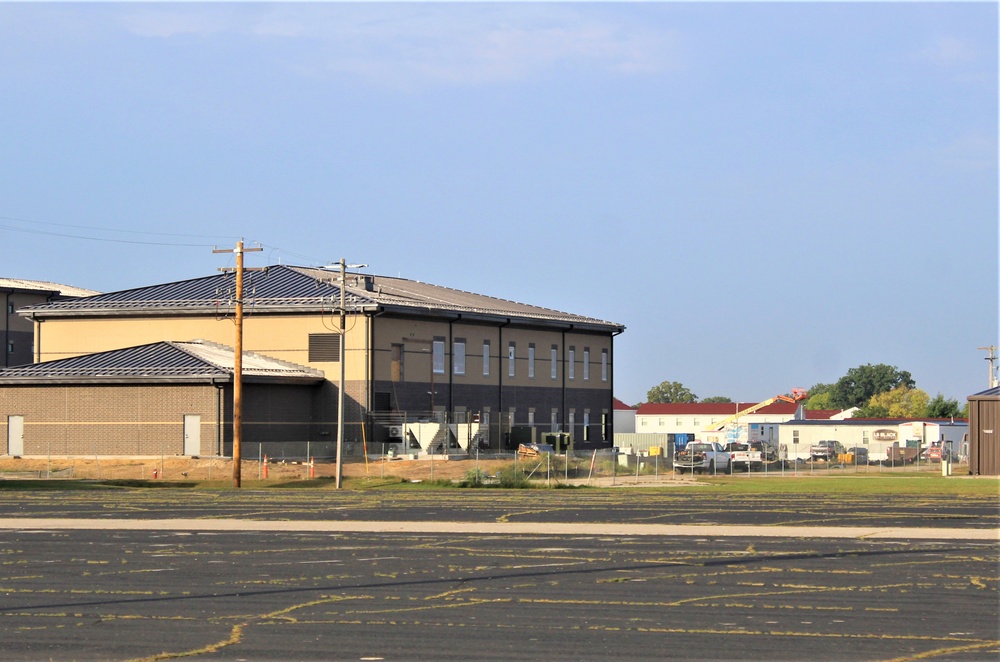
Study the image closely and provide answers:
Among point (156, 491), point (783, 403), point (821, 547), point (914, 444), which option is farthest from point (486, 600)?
point (783, 403)

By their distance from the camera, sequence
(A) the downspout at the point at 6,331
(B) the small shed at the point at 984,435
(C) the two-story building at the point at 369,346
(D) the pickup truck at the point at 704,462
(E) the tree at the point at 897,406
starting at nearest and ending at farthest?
(B) the small shed at the point at 984,435 → (D) the pickup truck at the point at 704,462 → (C) the two-story building at the point at 369,346 → (A) the downspout at the point at 6,331 → (E) the tree at the point at 897,406

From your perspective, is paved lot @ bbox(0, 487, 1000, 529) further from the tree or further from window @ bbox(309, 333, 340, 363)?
the tree

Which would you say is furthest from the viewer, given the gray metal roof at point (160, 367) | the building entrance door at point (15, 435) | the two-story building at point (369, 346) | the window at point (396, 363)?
the window at point (396, 363)

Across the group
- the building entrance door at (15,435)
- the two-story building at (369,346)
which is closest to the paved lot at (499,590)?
the building entrance door at (15,435)

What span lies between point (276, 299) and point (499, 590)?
2219 inches

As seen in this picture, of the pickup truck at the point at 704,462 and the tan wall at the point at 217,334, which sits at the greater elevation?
the tan wall at the point at 217,334

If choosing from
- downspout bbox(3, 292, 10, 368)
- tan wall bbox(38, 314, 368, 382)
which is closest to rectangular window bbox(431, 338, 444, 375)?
tan wall bbox(38, 314, 368, 382)

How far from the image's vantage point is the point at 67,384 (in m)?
66.9

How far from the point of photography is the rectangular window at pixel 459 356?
7644 cm

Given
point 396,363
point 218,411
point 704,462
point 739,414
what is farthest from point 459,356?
point 739,414

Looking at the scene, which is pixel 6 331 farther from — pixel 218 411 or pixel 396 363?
pixel 396 363

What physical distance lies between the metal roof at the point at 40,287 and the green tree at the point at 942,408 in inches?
3896

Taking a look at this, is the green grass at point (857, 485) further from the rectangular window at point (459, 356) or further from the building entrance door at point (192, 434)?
the building entrance door at point (192, 434)

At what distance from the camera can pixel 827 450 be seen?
8656cm
